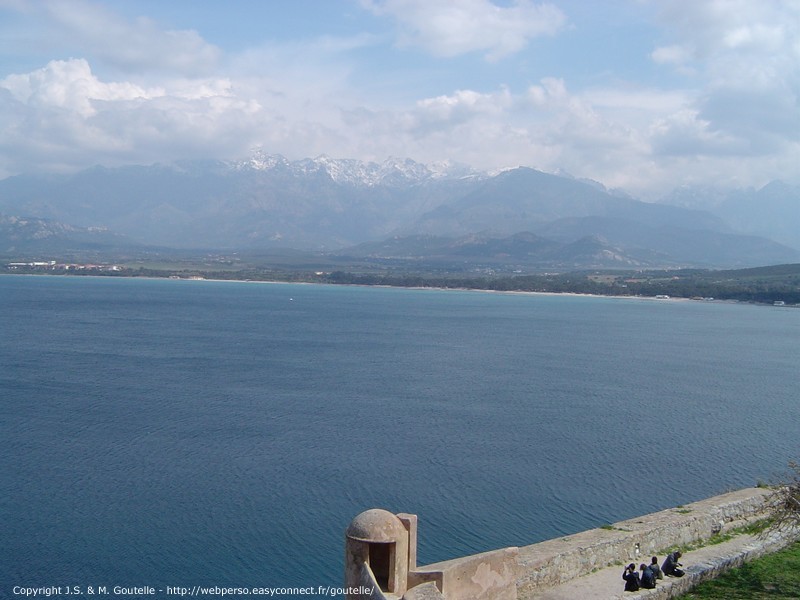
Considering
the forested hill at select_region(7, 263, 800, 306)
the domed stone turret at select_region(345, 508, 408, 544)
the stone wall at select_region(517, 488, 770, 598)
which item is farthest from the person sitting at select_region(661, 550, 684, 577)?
the forested hill at select_region(7, 263, 800, 306)

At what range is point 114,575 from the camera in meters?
17.4

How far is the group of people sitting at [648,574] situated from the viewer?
416 inches

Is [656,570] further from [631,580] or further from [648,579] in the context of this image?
[631,580]

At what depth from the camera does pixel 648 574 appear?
35.1 feet

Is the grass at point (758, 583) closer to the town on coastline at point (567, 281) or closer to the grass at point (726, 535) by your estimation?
the grass at point (726, 535)

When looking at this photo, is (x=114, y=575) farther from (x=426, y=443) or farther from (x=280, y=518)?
(x=426, y=443)

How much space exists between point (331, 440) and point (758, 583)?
65.4 ft

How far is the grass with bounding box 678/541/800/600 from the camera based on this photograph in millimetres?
10836

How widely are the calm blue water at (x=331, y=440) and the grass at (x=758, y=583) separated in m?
8.02

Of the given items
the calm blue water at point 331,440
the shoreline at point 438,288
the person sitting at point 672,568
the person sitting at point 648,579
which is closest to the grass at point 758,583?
the person sitting at point 672,568

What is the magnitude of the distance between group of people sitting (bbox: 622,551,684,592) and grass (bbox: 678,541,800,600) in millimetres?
378

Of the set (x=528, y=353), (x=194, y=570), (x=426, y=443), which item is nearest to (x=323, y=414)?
(x=426, y=443)

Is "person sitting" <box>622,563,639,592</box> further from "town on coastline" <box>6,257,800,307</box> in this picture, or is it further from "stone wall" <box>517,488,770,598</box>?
"town on coastline" <box>6,257,800,307</box>

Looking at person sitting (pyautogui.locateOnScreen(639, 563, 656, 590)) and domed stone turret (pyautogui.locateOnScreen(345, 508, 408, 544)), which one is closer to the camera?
domed stone turret (pyautogui.locateOnScreen(345, 508, 408, 544))
